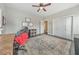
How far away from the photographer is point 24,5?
1918 millimetres

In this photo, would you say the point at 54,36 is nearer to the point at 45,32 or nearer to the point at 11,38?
the point at 45,32

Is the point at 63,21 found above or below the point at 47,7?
below

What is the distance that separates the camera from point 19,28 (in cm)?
192

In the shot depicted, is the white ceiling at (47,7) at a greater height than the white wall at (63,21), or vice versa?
the white ceiling at (47,7)

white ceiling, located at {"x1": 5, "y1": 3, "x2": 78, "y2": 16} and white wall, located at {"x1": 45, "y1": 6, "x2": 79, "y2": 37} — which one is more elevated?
white ceiling, located at {"x1": 5, "y1": 3, "x2": 78, "y2": 16}

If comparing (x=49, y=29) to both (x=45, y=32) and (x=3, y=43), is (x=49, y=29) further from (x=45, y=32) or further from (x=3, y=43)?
(x=3, y=43)

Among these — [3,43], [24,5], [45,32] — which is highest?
[24,5]
